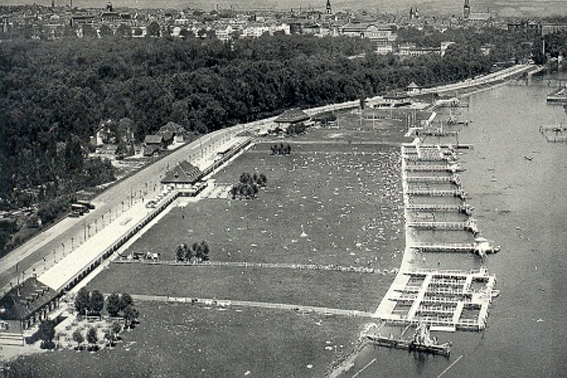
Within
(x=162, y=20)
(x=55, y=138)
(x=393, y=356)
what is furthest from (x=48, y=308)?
(x=162, y=20)

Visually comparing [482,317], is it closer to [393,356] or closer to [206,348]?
[393,356]

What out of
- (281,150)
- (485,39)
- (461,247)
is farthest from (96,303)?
(485,39)

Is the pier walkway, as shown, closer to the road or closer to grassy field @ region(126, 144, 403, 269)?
grassy field @ region(126, 144, 403, 269)

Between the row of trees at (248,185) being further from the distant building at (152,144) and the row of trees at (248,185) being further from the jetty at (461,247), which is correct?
the jetty at (461,247)

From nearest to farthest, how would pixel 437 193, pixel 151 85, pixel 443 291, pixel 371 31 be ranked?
pixel 443 291, pixel 437 193, pixel 151 85, pixel 371 31

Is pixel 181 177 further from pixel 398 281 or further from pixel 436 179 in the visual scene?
pixel 398 281

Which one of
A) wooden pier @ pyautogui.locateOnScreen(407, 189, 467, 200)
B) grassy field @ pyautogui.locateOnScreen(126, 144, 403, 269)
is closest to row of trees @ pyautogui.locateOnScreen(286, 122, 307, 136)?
grassy field @ pyautogui.locateOnScreen(126, 144, 403, 269)

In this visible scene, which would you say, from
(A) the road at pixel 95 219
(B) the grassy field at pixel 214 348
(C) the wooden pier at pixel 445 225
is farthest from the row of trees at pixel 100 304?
(C) the wooden pier at pixel 445 225
